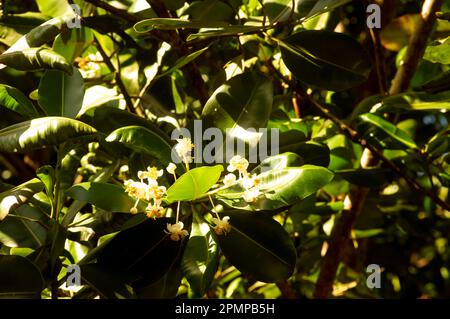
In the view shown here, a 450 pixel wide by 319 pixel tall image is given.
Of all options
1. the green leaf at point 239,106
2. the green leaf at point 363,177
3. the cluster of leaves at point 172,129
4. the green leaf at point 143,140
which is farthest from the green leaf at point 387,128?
the green leaf at point 143,140

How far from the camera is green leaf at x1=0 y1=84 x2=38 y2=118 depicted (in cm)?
122

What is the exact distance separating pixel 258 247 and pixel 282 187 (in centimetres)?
14

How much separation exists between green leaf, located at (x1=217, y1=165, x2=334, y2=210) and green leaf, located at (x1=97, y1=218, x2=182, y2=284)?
14 centimetres

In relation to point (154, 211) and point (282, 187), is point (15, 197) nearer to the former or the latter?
point (154, 211)

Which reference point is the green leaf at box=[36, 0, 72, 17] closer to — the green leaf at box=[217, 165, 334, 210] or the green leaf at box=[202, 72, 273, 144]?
the green leaf at box=[202, 72, 273, 144]

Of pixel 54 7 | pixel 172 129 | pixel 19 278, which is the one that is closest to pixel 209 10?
pixel 172 129

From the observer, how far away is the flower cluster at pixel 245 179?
3.83 ft

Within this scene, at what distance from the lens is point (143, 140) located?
115cm

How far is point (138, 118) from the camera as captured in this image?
1286 mm

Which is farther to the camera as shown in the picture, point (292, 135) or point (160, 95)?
point (160, 95)

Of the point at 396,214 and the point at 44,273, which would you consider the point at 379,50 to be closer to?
the point at 396,214

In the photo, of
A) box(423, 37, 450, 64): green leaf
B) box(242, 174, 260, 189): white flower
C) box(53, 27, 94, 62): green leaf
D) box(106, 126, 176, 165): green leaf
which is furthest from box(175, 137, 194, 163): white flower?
box(423, 37, 450, 64): green leaf

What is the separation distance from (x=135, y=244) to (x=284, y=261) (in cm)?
27

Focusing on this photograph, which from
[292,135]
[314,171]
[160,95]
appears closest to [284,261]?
[314,171]
